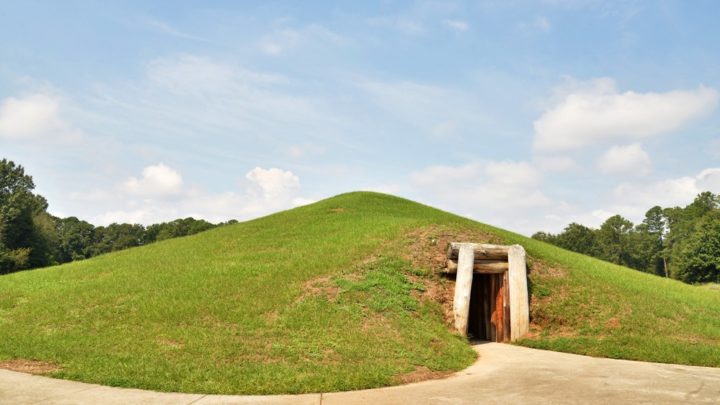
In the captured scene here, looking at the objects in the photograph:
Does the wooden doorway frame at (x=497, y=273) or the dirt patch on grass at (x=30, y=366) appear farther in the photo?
the wooden doorway frame at (x=497, y=273)

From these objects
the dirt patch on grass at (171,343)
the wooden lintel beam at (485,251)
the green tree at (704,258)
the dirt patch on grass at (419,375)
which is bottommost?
the dirt patch on grass at (419,375)

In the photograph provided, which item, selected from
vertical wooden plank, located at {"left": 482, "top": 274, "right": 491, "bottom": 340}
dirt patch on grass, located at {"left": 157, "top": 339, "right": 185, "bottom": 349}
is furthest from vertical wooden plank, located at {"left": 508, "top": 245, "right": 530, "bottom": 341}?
dirt patch on grass, located at {"left": 157, "top": 339, "right": 185, "bottom": 349}

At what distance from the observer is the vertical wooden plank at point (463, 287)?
15664mm

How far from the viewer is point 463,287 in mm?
16281

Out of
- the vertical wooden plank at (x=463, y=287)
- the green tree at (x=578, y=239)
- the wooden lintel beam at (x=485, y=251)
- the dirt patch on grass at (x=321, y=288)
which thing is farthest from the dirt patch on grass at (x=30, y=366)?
the green tree at (x=578, y=239)

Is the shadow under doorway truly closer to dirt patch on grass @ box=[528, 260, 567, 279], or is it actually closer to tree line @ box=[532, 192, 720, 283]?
dirt patch on grass @ box=[528, 260, 567, 279]

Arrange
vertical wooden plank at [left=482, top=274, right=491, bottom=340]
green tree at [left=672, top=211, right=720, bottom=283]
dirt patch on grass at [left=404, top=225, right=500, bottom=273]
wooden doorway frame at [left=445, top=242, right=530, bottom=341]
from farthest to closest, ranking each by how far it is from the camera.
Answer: green tree at [left=672, top=211, right=720, bottom=283]
dirt patch on grass at [left=404, top=225, right=500, bottom=273]
vertical wooden plank at [left=482, top=274, right=491, bottom=340]
wooden doorway frame at [left=445, top=242, right=530, bottom=341]

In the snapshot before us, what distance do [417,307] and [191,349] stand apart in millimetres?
7121

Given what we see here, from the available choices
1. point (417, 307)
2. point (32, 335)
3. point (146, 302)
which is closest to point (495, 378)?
point (417, 307)

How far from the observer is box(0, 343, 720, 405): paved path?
28.2 ft

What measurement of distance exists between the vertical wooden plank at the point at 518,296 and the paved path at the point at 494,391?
4576mm

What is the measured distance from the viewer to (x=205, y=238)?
28.1 meters

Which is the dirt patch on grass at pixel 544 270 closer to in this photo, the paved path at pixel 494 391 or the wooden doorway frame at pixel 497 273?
the wooden doorway frame at pixel 497 273

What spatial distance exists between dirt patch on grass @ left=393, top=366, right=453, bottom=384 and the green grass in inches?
6.3
